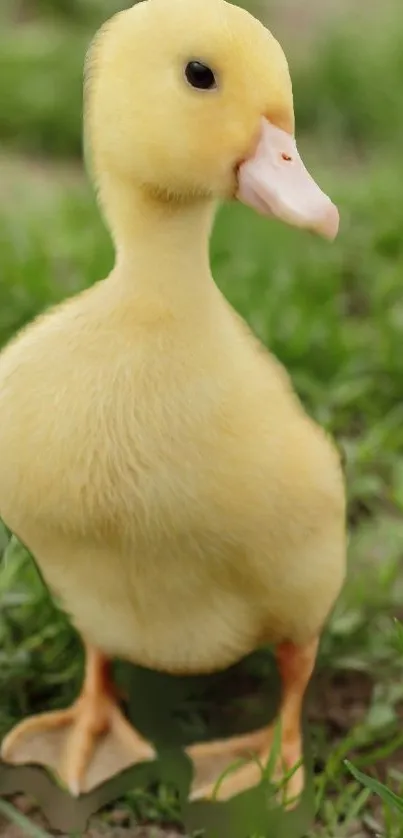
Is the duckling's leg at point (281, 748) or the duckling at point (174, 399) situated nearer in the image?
the duckling at point (174, 399)

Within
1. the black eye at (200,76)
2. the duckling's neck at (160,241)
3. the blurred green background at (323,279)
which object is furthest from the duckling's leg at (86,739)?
the black eye at (200,76)

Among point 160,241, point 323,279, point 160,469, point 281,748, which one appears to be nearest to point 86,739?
point 281,748

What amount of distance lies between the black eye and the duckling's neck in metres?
0.08

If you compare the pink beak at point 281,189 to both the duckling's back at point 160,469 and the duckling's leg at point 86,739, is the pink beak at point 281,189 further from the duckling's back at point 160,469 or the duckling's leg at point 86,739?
the duckling's leg at point 86,739

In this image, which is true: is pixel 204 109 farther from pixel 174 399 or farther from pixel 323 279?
pixel 323 279

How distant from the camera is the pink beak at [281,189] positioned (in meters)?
0.74

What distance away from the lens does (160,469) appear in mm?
795

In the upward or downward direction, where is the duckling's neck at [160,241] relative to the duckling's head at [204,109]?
downward

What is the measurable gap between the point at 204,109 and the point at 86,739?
0.53 metres

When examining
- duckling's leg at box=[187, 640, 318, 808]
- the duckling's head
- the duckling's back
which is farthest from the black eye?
duckling's leg at box=[187, 640, 318, 808]

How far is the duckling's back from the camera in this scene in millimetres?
796

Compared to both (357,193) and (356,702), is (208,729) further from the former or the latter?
(357,193)

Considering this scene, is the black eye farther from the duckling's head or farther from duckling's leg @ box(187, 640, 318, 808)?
duckling's leg @ box(187, 640, 318, 808)

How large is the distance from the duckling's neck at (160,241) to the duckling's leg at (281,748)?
33cm
